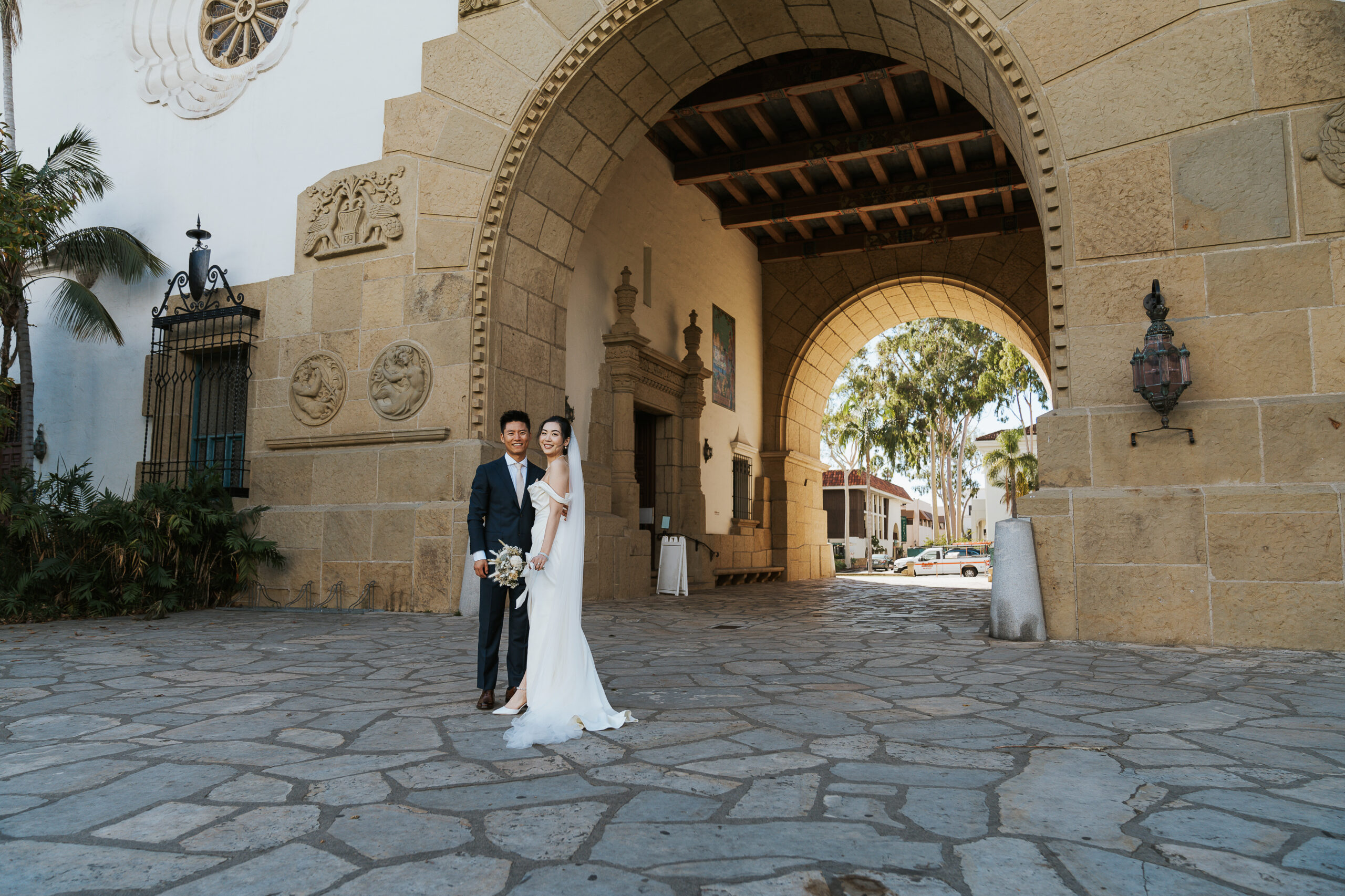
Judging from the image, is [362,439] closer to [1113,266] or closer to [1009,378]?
[1113,266]

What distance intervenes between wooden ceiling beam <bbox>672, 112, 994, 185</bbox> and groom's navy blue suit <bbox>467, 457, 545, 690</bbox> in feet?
32.7

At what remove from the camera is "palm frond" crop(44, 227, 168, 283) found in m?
9.70

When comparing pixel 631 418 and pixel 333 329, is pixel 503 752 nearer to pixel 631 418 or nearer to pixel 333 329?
pixel 333 329

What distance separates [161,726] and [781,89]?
33.9 ft

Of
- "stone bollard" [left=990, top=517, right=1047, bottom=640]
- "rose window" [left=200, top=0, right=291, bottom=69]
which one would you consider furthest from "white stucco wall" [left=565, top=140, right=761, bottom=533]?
"stone bollard" [left=990, top=517, right=1047, bottom=640]

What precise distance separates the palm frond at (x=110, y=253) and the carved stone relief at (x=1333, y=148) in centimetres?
1091

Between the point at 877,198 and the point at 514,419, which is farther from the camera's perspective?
the point at 877,198

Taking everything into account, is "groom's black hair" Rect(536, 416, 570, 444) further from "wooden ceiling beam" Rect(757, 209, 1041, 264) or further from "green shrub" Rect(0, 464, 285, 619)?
"wooden ceiling beam" Rect(757, 209, 1041, 264)

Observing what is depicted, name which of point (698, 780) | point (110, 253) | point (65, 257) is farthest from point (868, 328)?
point (698, 780)

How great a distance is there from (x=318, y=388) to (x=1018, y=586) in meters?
6.72

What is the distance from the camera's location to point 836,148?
1271 cm

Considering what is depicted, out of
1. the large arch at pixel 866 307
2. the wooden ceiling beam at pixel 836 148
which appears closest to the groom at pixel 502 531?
the wooden ceiling beam at pixel 836 148

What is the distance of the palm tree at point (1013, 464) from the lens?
33062 millimetres

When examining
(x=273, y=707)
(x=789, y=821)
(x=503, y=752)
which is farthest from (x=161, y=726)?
(x=789, y=821)
